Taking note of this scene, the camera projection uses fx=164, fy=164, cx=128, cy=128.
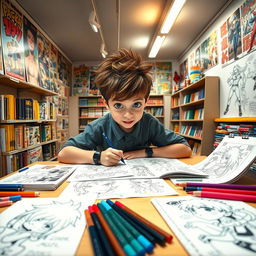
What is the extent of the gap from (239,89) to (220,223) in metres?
2.13

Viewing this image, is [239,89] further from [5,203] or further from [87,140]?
[5,203]

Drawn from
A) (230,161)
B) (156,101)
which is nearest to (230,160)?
(230,161)

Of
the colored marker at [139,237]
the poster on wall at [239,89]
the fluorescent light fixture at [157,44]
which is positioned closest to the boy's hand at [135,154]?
the colored marker at [139,237]

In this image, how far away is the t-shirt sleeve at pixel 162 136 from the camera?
39.8 inches

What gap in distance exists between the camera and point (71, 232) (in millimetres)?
290

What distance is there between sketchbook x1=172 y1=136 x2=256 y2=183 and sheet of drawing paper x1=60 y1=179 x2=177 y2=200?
3.2 inches

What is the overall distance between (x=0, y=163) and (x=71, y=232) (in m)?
1.71

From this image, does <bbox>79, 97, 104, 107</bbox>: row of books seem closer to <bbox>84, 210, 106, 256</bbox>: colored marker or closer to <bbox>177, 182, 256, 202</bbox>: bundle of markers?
<bbox>177, 182, 256, 202</bbox>: bundle of markers

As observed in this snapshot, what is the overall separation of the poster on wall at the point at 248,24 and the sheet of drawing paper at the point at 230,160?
1.65 meters

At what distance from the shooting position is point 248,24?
177 centimetres

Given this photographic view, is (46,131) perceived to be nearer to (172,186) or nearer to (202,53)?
(172,186)

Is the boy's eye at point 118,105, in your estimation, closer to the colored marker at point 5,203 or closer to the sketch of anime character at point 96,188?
the sketch of anime character at point 96,188

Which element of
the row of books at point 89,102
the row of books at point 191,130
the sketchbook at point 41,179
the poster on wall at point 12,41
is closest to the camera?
the sketchbook at point 41,179

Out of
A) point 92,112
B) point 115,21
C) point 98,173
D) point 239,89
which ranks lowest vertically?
point 98,173
